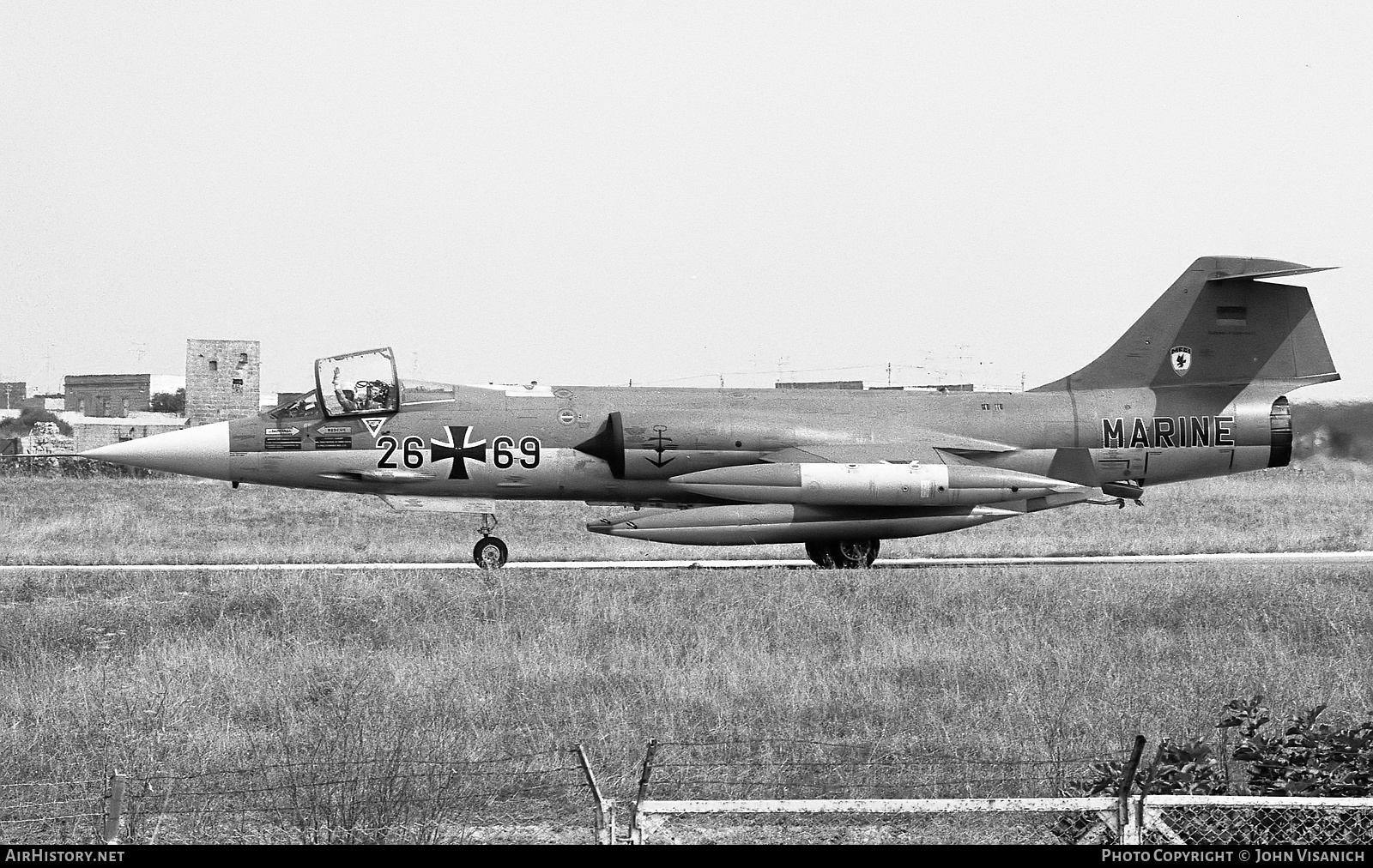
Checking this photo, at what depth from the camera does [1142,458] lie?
21.9 meters

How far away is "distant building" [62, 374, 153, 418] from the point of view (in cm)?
9525

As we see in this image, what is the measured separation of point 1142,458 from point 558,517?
18076mm

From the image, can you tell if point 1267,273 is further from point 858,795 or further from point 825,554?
point 858,795

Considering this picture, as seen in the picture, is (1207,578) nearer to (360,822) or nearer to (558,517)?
(360,822)

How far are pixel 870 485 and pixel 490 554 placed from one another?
231 inches

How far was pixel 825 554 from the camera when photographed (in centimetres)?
2177

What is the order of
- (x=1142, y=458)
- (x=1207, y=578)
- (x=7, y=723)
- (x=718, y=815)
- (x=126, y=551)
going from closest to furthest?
(x=718, y=815) < (x=7, y=723) < (x=1207, y=578) < (x=1142, y=458) < (x=126, y=551)

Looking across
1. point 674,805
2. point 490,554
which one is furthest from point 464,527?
point 674,805

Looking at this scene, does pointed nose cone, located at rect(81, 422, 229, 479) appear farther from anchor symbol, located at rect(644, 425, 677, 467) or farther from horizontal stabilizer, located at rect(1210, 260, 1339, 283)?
horizontal stabilizer, located at rect(1210, 260, 1339, 283)

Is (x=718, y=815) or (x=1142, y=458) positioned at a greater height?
(x=1142, y=458)

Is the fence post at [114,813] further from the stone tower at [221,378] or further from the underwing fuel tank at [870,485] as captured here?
the stone tower at [221,378]

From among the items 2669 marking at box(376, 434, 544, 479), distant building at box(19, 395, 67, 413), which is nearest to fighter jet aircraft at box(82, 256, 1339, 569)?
2669 marking at box(376, 434, 544, 479)

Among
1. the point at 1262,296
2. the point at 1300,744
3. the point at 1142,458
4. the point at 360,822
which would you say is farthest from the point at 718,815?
the point at 1262,296

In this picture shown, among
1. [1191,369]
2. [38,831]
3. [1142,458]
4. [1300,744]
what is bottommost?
[38,831]
